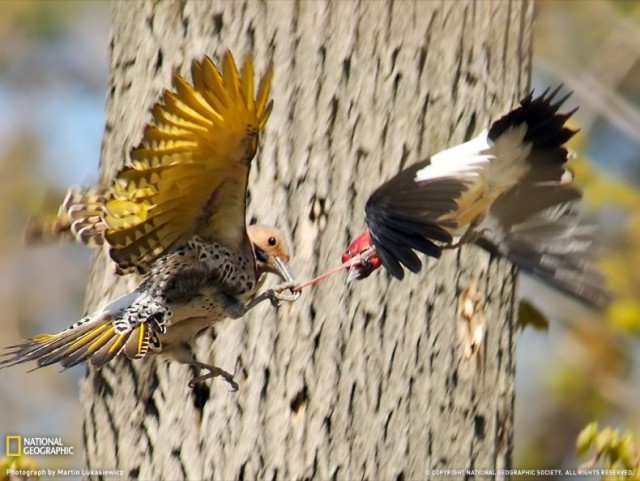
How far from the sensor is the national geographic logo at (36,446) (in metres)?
5.20

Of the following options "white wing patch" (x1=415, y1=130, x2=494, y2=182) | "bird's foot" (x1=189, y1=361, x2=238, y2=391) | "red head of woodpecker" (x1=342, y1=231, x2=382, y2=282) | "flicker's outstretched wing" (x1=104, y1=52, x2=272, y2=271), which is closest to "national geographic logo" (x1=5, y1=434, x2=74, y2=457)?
"bird's foot" (x1=189, y1=361, x2=238, y2=391)

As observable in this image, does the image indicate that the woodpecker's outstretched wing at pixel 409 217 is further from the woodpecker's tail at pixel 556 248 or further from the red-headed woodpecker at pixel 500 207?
the woodpecker's tail at pixel 556 248

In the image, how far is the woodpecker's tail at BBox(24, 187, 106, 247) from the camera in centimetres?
454

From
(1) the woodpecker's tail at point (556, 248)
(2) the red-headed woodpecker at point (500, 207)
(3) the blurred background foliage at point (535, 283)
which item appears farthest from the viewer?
(3) the blurred background foliage at point (535, 283)

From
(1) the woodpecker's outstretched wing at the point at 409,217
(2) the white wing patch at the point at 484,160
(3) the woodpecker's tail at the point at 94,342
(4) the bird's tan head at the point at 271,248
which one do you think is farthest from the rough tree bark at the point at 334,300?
(3) the woodpecker's tail at the point at 94,342

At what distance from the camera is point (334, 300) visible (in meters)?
4.43

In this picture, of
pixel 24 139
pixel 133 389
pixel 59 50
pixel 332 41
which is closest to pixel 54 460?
pixel 133 389

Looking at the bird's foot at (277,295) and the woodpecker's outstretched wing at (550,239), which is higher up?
the woodpecker's outstretched wing at (550,239)

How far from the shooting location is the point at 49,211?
4828 millimetres

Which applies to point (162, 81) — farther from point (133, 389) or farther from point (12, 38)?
point (12, 38)

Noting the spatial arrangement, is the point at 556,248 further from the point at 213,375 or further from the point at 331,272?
the point at 213,375

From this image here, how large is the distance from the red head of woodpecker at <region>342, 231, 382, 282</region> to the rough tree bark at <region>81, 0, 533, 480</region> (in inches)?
7.4

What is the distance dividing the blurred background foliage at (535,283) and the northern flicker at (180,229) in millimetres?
3781

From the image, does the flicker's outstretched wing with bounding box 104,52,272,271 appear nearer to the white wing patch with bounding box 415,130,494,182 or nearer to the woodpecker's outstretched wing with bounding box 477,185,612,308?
the white wing patch with bounding box 415,130,494,182
